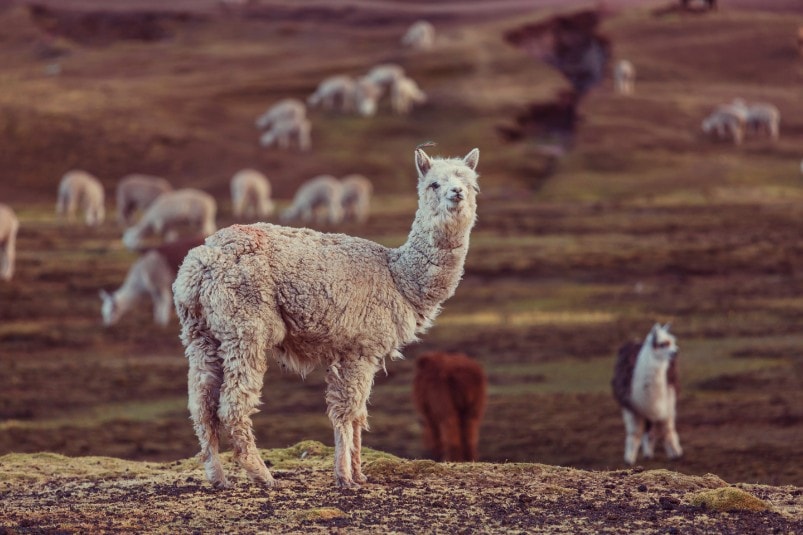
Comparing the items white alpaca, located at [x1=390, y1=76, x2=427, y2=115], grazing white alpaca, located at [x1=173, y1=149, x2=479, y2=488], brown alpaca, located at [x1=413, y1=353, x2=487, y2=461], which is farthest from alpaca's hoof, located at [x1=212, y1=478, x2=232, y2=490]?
white alpaca, located at [x1=390, y1=76, x2=427, y2=115]

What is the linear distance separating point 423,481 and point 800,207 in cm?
3560

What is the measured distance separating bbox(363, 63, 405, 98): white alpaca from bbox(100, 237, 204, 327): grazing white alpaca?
3619cm

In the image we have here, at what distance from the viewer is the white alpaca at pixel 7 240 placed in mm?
30703

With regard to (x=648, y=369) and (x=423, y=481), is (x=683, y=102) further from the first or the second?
(x=423, y=481)

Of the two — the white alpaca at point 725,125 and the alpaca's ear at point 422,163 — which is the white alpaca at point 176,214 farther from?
the white alpaca at point 725,125

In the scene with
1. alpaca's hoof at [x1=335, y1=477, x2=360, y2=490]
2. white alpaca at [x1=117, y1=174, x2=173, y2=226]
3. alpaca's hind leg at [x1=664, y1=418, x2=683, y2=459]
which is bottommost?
alpaca's hind leg at [x1=664, y1=418, x2=683, y2=459]

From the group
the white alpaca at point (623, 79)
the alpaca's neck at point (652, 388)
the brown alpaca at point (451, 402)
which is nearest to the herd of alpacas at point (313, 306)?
the brown alpaca at point (451, 402)

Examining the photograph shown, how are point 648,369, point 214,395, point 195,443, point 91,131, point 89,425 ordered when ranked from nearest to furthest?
point 214,395 < point 648,369 < point 195,443 < point 89,425 < point 91,131

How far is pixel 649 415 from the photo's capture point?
664 inches

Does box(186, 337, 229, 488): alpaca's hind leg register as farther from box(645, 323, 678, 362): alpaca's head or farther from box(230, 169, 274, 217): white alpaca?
box(230, 169, 274, 217): white alpaca

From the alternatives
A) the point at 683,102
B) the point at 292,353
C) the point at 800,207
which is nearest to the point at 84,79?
the point at 683,102

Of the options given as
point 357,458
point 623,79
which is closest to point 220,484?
point 357,458

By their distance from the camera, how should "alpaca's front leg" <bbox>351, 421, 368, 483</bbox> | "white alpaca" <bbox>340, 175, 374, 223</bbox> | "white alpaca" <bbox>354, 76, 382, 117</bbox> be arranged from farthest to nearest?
"white alpaca" <bbox>354, 76, 382, 117</bbox> < "white alpaca" <bbox>340, 175, 374, 223</bbox> < "alpaca's front leg" <bbox>351, 421, 368, 483</bbox>

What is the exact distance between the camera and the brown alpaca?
16219 mm
